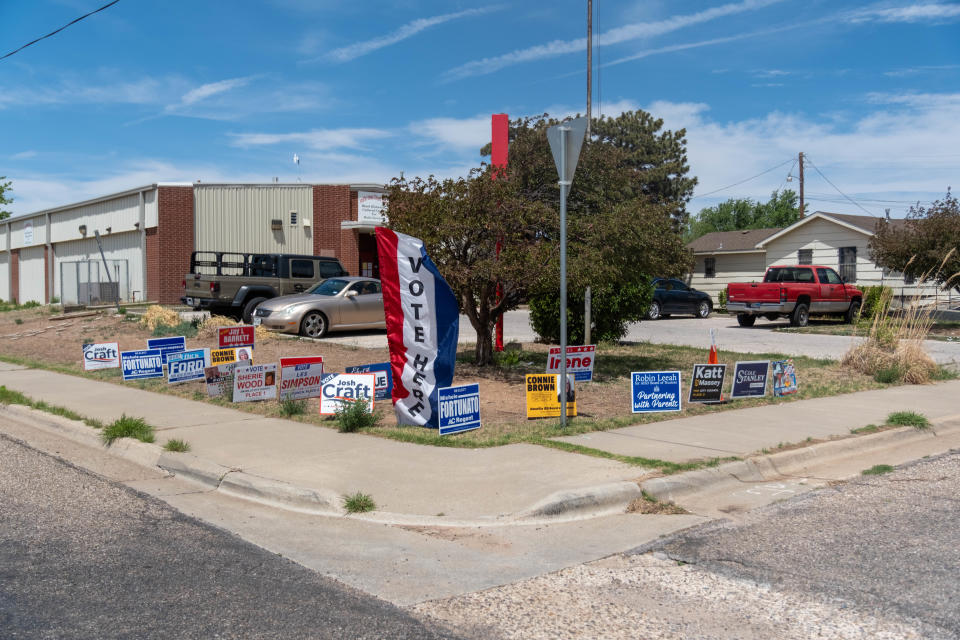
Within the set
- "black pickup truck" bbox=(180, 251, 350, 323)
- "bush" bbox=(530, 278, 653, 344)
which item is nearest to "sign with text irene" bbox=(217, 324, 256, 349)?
"bush" bbox=(530, 278, 653, 344)

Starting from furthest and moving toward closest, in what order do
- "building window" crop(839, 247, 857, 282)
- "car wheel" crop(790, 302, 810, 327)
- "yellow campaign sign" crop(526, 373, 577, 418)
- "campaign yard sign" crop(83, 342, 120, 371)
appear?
"building window" crop(839, 247, 857, 282) < "car wheel" crop(790, 302, 810, 327) < "campaign yard sign" crop(83, 342, 120, 371) < "yellow campaign sign" crop(526, 373, 577, 418)

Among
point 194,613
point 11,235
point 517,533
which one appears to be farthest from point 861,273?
point 11,235

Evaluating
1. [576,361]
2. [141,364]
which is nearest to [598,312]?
[576,361]

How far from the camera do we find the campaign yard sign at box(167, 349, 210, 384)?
1231cm

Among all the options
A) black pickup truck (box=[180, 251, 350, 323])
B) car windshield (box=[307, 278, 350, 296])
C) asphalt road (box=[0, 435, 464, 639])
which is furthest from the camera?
black pickup truck (box=[180, 251, 350, 323])

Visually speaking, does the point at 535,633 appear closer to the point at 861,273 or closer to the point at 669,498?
the point at 669,498

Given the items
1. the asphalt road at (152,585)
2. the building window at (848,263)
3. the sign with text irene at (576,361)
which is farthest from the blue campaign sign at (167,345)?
the building window at (848,263)

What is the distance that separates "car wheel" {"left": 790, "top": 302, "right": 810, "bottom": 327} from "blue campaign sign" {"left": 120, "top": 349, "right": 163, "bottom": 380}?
60.0 feet

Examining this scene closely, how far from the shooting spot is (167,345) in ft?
44.6

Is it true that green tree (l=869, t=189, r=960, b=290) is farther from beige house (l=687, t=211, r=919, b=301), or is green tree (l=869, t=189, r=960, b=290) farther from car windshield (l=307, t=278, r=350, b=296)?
car windshield (l=307, t=278, r=350, b=296)

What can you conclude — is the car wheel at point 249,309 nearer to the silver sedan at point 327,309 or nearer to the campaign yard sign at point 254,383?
the silver sedan at point 327,309

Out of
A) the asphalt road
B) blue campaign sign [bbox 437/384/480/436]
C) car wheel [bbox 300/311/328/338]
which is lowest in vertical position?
the asphalt road

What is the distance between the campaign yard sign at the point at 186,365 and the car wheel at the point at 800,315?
1794 centimetres

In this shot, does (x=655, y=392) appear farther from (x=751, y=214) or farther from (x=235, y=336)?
(x=751, y=214)
